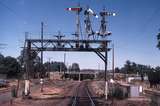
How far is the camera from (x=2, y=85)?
67.9m

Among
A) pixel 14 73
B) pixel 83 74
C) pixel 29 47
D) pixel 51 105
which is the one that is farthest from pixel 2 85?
pixel 83 74

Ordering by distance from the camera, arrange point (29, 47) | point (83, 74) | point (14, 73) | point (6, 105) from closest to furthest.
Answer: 1. point (6, 105)
2. point (29, 47)
3. point (14, 73)
4. point (83, 74)

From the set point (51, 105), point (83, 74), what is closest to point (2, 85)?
point (51, 105)

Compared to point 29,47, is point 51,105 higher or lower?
lower

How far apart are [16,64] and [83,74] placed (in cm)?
6380

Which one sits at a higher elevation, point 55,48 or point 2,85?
point 55,48

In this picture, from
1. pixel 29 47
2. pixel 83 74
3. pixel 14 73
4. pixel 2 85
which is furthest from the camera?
pixel 83 74

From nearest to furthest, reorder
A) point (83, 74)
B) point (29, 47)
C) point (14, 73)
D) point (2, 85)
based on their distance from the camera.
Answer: point (29, 47) < point (2, 85) < point (14, 73) < point (83, 74)

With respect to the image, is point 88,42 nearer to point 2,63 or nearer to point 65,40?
point 65,40

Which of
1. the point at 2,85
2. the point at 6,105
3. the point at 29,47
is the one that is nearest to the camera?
the point at 6,105

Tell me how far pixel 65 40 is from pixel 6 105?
1463 centimetres

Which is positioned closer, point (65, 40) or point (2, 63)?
point (65, 40)

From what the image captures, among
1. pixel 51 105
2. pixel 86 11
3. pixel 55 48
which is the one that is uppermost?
pixel 86 11

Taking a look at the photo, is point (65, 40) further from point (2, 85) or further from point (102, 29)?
point (2, 85)
